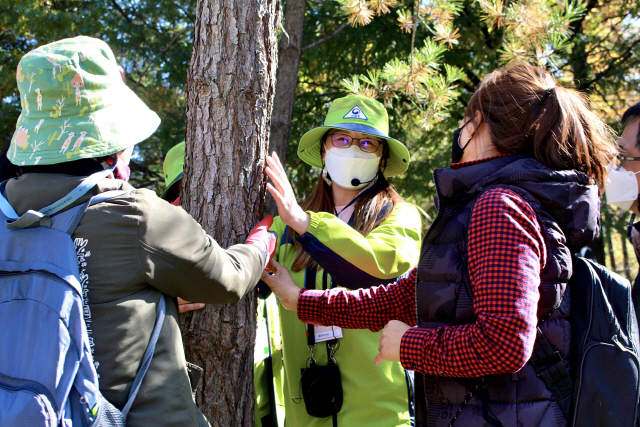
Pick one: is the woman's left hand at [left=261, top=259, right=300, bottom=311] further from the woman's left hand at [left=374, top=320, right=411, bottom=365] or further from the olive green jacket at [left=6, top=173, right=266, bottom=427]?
the olive green jacket at [left=6, top=173, right=266, bottom=427]

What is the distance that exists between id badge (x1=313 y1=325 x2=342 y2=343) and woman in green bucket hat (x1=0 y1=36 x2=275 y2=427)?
35.0 inches

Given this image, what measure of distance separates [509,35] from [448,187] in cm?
230

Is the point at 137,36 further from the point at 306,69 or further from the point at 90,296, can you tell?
the point at 90,296

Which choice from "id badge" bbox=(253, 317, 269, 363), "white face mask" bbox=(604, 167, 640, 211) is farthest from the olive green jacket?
"white face mask" bbox=(604, 167, 640, 211)

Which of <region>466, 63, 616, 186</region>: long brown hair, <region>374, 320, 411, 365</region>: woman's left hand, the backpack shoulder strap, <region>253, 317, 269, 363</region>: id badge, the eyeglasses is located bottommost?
<region>253, 317, 269, 363</region>: id badge

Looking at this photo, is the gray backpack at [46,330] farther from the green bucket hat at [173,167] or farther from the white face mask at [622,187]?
the white face mask at [622,187]

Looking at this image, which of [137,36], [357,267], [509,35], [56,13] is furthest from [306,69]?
[357,267]

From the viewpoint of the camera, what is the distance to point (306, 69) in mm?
6801

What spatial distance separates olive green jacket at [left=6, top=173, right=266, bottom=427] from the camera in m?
1.37

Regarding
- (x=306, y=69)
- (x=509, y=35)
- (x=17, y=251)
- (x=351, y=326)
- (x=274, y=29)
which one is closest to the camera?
(x=17, y=251)

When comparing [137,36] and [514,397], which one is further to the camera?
[137,36]

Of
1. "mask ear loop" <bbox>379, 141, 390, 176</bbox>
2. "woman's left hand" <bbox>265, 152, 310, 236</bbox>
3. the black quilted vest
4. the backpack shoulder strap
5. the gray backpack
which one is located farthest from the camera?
"mask ear loop" <bbox>379, 141, 390, 176</bbox>

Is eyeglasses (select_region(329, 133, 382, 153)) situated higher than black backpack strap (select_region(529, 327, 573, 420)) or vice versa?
eyeglasses (select_region(329, 133, 382, 153))

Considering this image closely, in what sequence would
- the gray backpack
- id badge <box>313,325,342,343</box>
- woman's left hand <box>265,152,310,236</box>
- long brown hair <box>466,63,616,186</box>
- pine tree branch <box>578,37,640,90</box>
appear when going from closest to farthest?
the gray backpack, long brown hair <box>466,63,616,186</box>, woman's left hand <box>265,152,310,236</box>, id badge <box>313,325,342,343</box>, pine tree branch <box>578,37,640,90</box>
